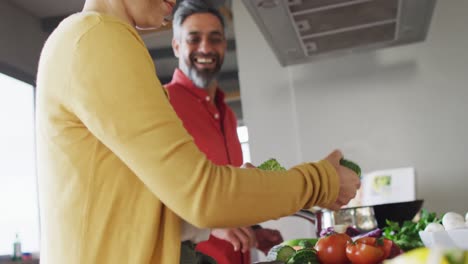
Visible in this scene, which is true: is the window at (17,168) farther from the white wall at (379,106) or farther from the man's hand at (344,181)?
the man's hand at (344,181)

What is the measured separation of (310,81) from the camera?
354 cm

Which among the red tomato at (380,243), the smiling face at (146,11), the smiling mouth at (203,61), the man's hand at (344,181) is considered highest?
the smiling mouth at (203,61)

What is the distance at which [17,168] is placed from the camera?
4.08m

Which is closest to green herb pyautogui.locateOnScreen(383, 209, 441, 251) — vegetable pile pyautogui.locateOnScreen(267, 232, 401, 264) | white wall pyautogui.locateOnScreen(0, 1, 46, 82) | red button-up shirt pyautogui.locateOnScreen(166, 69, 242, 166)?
vegetable pile pyautogui.locateOnScreen(267, 232, 401, 264)

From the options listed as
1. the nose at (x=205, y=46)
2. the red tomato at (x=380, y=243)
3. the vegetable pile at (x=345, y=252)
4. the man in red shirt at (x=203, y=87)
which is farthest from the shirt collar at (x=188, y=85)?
the red tomato at (x=380, y=243)

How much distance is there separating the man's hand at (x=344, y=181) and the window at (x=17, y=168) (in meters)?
3.29

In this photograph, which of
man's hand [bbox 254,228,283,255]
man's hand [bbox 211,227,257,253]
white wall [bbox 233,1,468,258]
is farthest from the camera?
white wall [bbox 233,1,468,258]

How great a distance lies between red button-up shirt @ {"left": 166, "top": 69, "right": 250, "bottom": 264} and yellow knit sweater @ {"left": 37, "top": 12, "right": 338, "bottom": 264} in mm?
1273

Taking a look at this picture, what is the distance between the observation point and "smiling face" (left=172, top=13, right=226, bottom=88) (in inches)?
104

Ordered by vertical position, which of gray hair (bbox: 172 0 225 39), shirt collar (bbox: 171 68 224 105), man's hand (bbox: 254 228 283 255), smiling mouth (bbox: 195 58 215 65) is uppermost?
gray hair (bbox: 172 0 225 39)

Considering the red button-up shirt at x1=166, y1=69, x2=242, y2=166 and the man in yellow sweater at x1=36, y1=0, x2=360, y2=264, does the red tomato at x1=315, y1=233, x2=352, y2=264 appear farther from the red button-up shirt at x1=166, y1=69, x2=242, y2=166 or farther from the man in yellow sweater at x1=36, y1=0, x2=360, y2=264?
the red button-up shirt at x1=166, y1=69, x2=242, y2=166

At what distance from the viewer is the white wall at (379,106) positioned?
132 inches

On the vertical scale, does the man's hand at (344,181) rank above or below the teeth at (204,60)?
below

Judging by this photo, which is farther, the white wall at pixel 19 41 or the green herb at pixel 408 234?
the white wall at pixel 19 41
